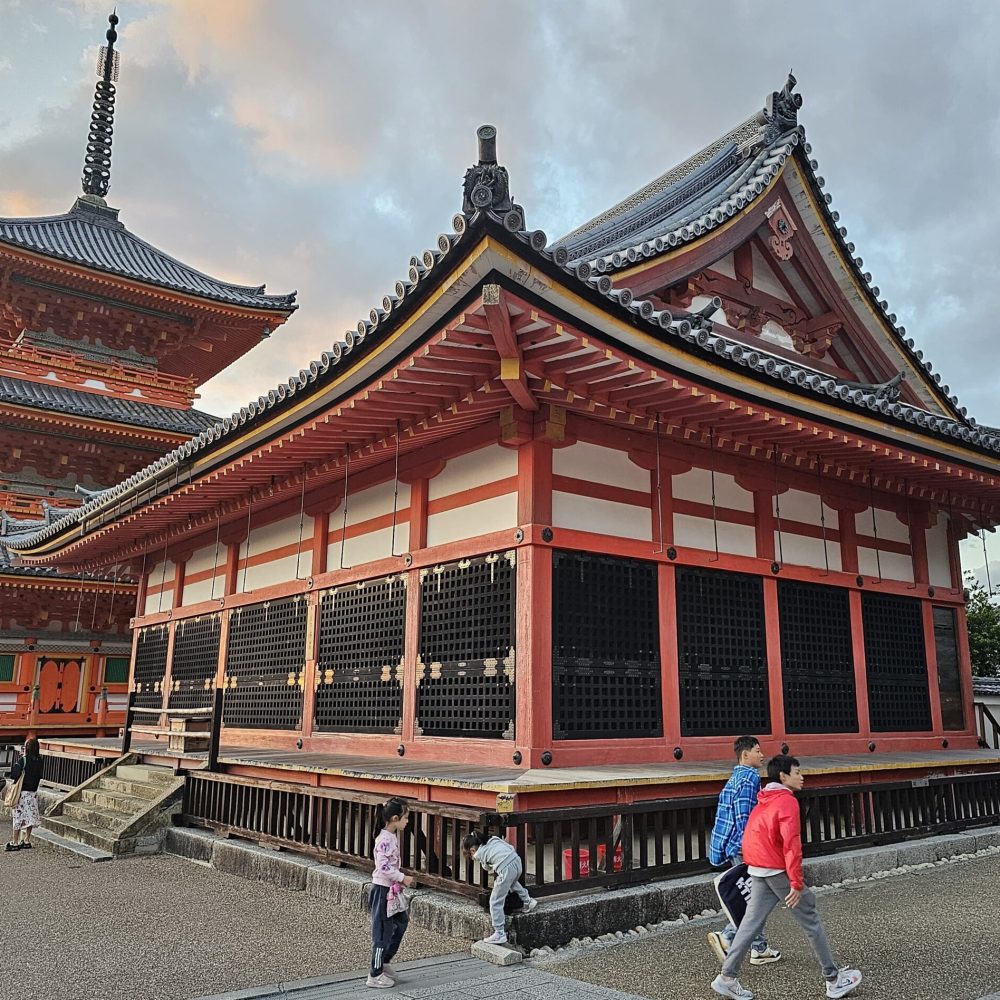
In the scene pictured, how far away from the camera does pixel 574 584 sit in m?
8.13

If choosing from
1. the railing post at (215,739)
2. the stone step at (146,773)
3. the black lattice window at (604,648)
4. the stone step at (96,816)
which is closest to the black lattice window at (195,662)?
the stone step at (146,773)

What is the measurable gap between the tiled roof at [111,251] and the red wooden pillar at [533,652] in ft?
51.5

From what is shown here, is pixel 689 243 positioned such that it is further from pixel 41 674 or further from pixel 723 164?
pixel 41 674

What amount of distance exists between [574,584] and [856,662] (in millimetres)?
4483

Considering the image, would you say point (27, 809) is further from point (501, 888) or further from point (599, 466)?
point (599, 466)

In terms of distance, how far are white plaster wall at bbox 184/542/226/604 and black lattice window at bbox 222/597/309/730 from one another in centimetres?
106

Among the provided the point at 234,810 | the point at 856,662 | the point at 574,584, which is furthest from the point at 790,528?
the point at 234,810

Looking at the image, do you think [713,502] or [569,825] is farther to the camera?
[713,502]

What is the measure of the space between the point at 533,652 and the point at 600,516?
1658mm

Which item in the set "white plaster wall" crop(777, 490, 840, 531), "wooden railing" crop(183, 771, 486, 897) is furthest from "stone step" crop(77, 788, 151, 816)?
"white plaster wall" crop(777, 490, 840, 531)

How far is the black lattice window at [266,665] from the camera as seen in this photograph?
36.8 feet

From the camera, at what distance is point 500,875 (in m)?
5.51

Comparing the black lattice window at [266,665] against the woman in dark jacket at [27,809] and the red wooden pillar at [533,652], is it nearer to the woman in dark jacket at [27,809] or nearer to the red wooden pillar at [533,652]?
the woman in dark jacket at [27,809]

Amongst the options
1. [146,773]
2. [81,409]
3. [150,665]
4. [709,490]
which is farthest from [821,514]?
[81,409]
